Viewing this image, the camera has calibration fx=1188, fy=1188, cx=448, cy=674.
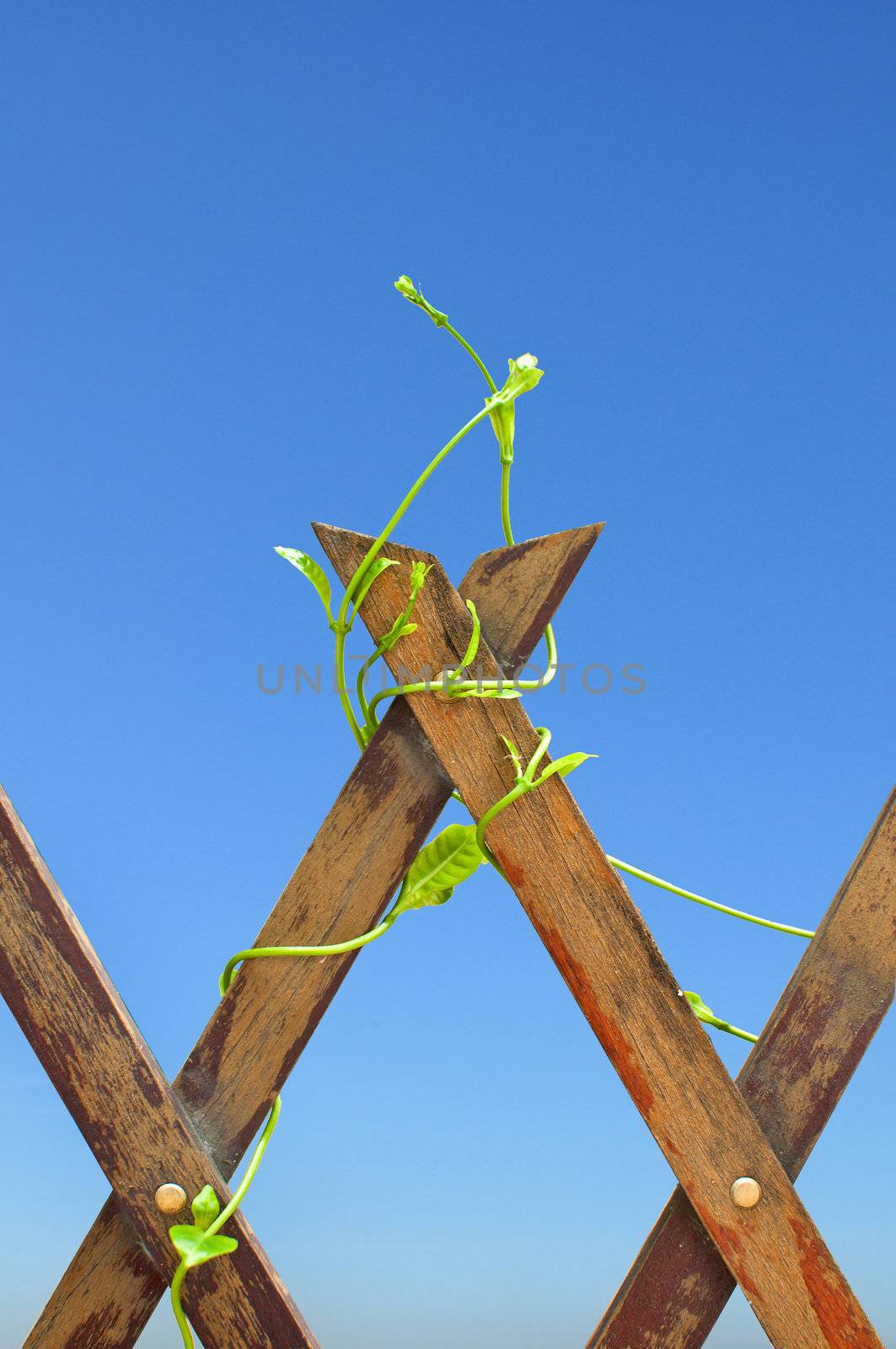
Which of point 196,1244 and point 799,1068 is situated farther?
point 799,1068

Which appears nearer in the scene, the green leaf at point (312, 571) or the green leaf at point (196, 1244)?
the green leaf at point (196, 1244)

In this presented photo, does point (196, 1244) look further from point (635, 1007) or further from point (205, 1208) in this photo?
point (635, 1007)

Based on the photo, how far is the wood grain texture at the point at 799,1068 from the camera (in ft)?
3.29

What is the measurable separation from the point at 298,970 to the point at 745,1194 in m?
0.42

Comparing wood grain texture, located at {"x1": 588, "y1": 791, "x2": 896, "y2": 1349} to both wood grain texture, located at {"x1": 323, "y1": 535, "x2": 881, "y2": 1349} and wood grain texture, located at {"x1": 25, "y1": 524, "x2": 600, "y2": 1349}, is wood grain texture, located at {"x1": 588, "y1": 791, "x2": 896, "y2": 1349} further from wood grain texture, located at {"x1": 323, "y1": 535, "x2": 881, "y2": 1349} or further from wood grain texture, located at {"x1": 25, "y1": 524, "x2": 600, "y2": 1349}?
wood grain texture, located at {"x1": 25, "y1": 524, "x2": 600, "y2": 1349}

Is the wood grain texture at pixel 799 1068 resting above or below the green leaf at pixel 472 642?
below

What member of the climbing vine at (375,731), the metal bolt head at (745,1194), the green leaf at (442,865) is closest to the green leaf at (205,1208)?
the climbing vine at (375,731)

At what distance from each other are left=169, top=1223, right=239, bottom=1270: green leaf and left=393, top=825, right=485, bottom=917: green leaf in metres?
0.30

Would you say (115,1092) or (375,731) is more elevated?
(375,731)

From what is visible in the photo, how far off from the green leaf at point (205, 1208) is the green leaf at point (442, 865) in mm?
277

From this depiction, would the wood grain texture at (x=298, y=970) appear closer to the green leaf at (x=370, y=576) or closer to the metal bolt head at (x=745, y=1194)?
the green leaf at (x=370, y=576)

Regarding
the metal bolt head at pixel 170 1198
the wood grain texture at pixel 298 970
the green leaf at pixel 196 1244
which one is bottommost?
the green leaf at pixel 196 1244

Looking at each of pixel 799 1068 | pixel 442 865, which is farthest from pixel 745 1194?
pixel 442 865

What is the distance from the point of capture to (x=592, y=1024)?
104 centimetres
